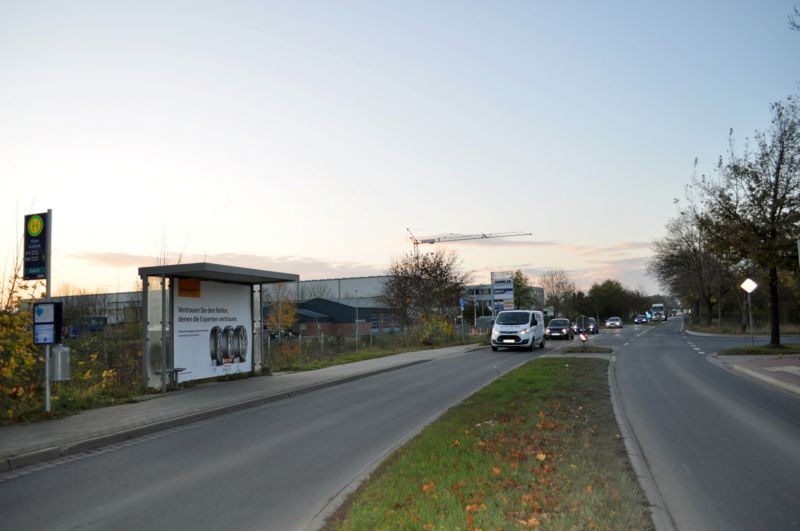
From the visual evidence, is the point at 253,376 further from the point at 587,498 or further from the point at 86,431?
the point at 587,498

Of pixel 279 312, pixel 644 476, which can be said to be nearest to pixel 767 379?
pixel 644 476

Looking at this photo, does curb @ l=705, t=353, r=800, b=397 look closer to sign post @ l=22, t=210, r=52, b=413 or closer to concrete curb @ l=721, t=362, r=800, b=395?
concrete curb @ l=721, t=362, r=800, b=395

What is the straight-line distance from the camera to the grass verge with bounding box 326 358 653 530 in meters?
4.98

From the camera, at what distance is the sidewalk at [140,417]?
338 inches

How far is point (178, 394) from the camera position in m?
14.6

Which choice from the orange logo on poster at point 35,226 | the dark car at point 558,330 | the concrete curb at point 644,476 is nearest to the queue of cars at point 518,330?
the dark car at point 558,330

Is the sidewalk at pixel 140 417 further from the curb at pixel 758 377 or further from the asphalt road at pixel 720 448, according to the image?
the curb at pixel 758 377

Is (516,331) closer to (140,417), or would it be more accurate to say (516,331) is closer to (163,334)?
(163,334)

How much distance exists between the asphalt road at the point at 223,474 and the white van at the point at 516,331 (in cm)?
1845

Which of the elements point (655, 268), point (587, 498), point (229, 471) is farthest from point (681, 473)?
point (655, 268)

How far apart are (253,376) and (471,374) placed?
6707mm

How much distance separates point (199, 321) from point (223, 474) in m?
10.0

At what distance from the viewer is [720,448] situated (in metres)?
8.27

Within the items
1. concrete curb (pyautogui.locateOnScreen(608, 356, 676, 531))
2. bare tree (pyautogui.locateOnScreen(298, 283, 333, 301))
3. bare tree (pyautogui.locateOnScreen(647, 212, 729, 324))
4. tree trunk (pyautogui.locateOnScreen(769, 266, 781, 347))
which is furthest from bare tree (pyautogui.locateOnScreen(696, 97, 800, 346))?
bare tree (pyautogui.locateOnScreen(298, 283, 333, 301))
